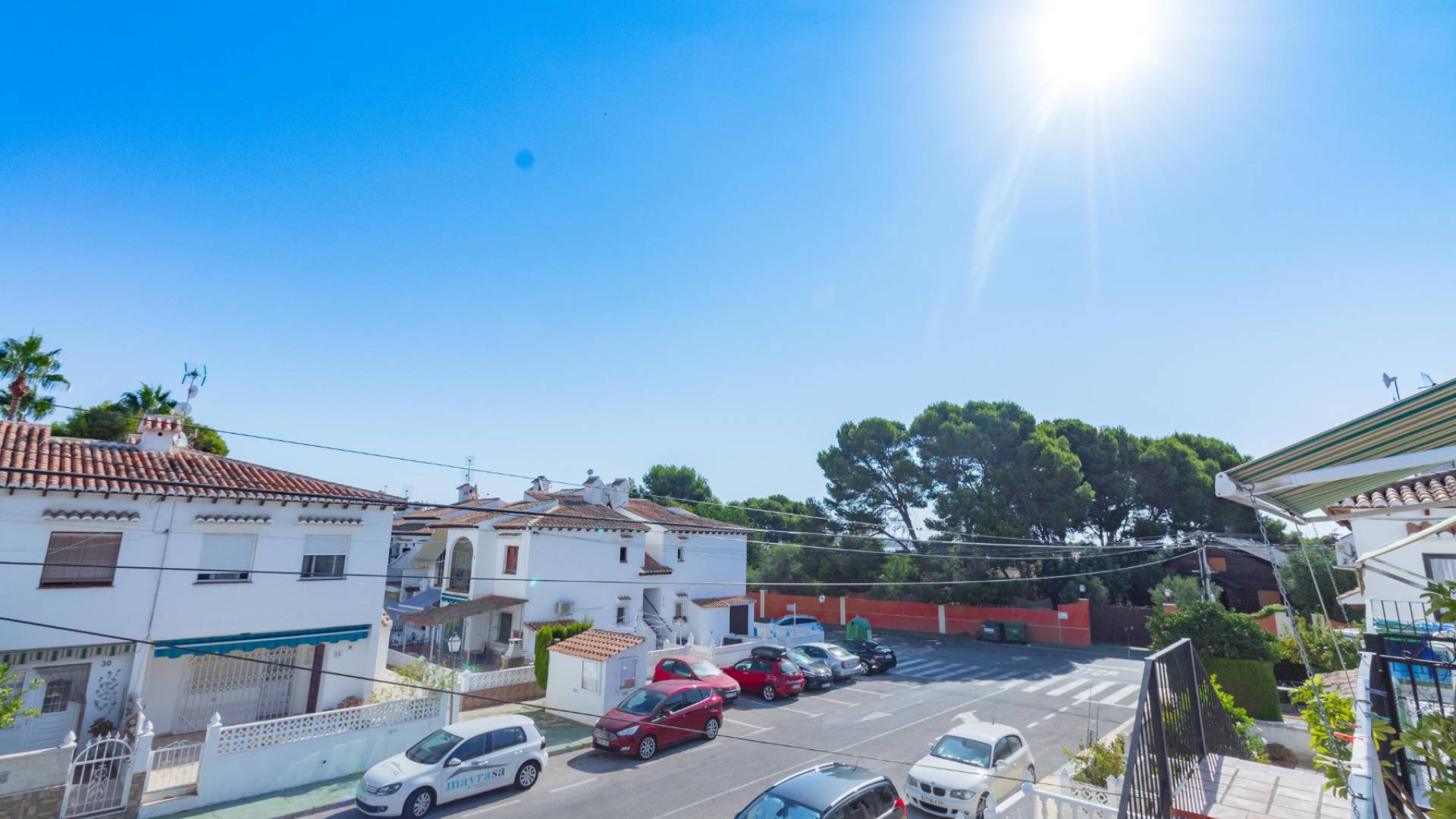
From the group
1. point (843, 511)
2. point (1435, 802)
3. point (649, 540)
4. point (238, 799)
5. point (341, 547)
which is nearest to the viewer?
point (1435, 802)

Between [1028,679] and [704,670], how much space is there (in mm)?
12803

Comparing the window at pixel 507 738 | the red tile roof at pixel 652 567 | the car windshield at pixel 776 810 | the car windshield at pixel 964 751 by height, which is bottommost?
the window at pixel 507 738

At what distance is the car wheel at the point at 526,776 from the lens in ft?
41.7

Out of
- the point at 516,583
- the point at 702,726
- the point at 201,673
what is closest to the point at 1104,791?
the point at 702,726

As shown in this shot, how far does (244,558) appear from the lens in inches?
600

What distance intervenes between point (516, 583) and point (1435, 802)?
25.0m

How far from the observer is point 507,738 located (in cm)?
1278

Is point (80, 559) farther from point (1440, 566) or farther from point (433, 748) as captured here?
point (1440, 566)

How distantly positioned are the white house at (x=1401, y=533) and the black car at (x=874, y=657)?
1427cm

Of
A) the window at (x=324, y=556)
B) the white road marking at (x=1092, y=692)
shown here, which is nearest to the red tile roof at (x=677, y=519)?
the window at (x=324, y=556)

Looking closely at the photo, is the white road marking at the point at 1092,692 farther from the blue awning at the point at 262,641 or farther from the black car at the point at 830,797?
the blue awning at the point at 262,641

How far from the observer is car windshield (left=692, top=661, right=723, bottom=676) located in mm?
19734

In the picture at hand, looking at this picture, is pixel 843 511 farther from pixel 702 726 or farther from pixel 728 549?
pixel 702 726

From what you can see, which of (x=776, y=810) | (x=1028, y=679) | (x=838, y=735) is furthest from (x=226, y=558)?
(x=1028, y=679)
